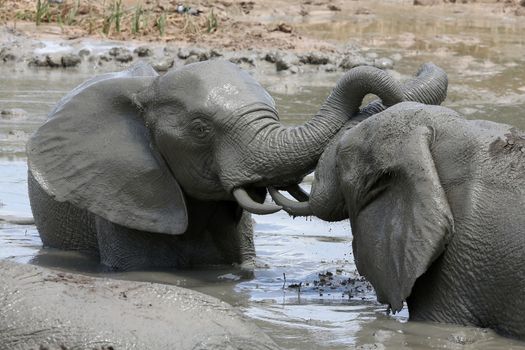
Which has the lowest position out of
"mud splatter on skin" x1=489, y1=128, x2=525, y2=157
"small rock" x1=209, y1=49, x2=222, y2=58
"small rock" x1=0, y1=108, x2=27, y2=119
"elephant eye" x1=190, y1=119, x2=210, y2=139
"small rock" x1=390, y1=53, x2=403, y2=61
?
"small rock" x1=390, y1=53, x2=403, y2=61

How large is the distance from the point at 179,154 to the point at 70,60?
9177 mm

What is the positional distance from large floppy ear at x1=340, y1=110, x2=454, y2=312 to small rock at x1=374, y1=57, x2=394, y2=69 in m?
10.5

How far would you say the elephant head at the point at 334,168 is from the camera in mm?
6547

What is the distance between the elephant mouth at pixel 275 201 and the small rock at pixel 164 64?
29.5ft

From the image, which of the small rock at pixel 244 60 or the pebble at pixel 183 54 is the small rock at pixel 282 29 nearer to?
the small rock at pixel 244 60

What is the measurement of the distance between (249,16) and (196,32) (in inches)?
150

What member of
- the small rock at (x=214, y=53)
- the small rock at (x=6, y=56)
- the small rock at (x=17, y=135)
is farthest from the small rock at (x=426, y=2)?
the small rock at (x=17, y=135)

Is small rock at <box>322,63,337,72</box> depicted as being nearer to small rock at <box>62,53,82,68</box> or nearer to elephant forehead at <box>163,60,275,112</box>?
small rock at <box>62,53,82,68</box>

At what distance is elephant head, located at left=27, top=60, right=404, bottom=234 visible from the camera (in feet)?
23.4

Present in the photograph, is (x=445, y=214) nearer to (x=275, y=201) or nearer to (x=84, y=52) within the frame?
(x=275, y=201)

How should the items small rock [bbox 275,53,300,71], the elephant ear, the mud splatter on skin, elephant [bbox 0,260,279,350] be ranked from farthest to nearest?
small rock [bbox 275,53,300,71]
the elephant ear
the mud splatter on skin
elephant [bbox 0,260,279,350]

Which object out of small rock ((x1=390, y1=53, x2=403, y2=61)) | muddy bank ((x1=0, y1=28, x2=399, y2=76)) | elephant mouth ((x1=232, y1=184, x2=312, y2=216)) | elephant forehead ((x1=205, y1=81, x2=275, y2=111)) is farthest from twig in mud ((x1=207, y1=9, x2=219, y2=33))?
elephant mouth ((x1=232, y1=184, x2=312, y2=216))

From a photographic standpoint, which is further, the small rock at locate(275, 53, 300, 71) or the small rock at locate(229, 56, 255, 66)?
the small rock at locate(229, 56, 255, 66)

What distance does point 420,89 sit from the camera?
283 inches
